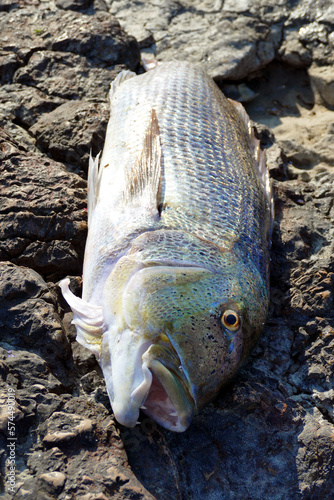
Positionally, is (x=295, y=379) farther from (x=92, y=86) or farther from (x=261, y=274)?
(x=92, y=86)

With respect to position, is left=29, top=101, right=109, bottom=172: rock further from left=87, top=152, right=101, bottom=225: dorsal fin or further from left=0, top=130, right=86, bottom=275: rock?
left=87, top=152, right=101, bottom=225: dorsal fin

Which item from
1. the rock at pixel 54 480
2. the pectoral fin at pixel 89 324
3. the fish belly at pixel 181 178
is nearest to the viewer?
the rock at pixel 54 480

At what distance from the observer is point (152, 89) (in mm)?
4578

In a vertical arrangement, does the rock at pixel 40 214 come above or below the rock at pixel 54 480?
above

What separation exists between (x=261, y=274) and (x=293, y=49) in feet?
13.5

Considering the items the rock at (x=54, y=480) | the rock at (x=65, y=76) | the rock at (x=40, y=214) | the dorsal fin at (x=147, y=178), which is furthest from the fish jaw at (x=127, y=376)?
the rock at (x=65, y=76)

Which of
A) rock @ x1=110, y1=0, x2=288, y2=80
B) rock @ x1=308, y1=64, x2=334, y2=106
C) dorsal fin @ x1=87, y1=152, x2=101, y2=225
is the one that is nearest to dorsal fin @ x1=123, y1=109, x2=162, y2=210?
dorsal fin @ x1=87, y1=152, x2=101, y2=225

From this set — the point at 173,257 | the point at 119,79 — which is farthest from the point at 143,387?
the point at 119,79

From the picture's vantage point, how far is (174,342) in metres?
2.79

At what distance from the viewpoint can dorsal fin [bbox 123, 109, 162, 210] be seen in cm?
345

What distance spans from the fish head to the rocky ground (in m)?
0.30

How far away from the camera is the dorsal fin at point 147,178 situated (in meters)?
3.45

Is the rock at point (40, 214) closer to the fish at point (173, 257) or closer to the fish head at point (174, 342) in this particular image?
the fish at point (173, 257)

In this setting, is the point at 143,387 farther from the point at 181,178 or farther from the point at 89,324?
the point at 181,178
